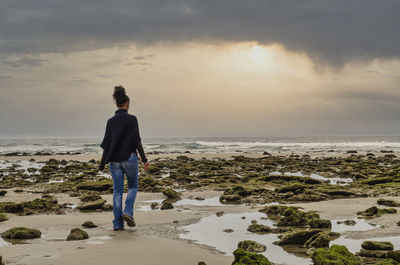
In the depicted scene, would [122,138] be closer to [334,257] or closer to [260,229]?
[260,229]

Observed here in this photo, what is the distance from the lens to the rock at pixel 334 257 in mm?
4086

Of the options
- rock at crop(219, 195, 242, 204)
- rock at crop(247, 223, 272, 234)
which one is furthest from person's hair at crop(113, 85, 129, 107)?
rock at crop(219, 195, 242, 204)

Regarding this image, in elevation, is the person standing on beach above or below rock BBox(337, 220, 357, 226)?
above

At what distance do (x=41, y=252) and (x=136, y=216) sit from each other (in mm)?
3406

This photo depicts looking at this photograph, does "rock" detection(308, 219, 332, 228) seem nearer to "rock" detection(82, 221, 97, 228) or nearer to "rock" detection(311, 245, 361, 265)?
"rock" detection(311, 245, 361, 265)

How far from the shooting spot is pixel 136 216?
7949 millimetres

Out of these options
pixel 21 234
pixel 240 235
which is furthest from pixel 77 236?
pixel 240 235

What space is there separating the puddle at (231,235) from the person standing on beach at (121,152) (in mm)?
1175

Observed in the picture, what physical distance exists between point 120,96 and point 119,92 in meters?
0.09

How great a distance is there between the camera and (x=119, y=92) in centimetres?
673

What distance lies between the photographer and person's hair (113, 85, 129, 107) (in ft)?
21.9

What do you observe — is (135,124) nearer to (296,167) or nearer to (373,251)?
(373,251)

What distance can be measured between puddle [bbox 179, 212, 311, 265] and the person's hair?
261cm

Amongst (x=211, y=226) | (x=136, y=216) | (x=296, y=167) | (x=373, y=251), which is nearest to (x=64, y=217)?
(x=136, y=216)
